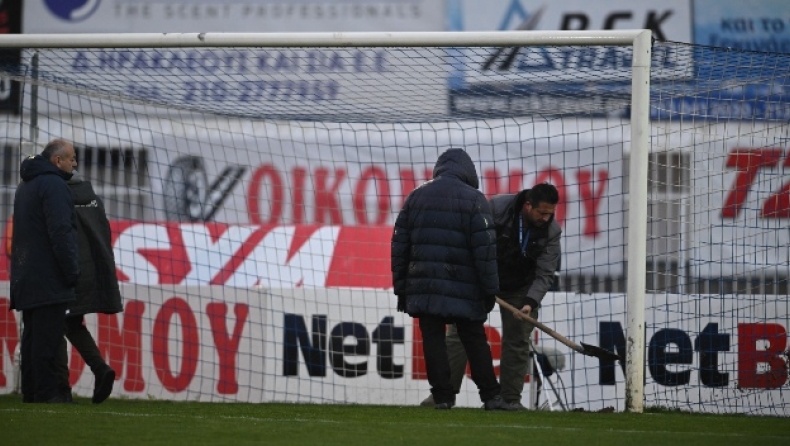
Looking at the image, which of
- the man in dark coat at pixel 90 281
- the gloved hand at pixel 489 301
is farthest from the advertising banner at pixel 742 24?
the man in dark coat at pixel 90 281

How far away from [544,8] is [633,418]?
30.0ft

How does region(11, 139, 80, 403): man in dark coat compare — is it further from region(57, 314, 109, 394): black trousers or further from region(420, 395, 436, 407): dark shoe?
region(420, 395, 436, 407): dark shoe

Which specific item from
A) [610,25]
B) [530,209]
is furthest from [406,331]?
[610,25]

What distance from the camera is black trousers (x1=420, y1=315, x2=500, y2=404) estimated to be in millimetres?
7938

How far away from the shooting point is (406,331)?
10008mm

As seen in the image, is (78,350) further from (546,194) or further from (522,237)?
(546,194)

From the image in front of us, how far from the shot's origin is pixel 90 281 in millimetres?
8570

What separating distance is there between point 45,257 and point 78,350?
0.82 metres

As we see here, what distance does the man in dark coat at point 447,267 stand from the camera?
7797 millimetres

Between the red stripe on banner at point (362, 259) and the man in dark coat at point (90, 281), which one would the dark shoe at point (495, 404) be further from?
the red stripe on banner at point (362, 259)

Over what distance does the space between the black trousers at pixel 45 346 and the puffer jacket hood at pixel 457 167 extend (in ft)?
8.18

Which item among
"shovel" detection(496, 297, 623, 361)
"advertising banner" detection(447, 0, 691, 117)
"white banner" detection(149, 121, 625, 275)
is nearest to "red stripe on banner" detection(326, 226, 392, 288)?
"white banner" detection(149, 121, 625, 275)

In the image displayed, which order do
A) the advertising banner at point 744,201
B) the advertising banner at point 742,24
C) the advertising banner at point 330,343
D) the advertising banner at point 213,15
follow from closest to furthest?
the advertising banner at point 330,343, the advertising banner at point 744,201, the advertising banner at point 742,24, the advertising banner at point 213,15

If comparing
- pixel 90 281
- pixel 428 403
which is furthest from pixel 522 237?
pixel 90 281
